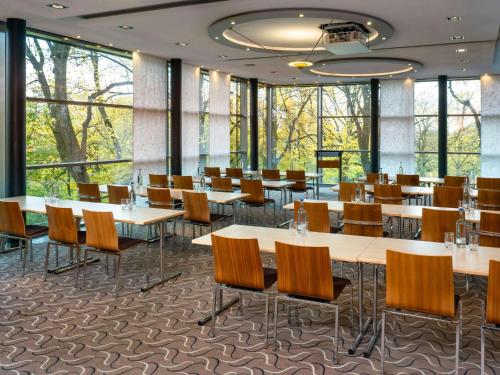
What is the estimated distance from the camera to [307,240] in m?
4.51

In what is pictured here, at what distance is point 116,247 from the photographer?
213 inches

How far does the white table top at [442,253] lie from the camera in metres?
3.52

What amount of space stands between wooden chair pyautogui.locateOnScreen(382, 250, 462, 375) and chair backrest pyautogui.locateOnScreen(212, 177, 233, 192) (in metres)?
6.40

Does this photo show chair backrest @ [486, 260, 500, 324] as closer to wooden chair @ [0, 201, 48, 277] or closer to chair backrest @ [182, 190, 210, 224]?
chair backrest @ [182, 190, 210, 224]

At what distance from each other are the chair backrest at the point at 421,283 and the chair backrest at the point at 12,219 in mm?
4730

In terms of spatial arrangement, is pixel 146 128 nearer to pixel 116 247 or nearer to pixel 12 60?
pixel 12 60

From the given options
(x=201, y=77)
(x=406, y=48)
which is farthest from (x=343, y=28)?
(x=201, y=77)

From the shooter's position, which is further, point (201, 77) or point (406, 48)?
point (201, 77)

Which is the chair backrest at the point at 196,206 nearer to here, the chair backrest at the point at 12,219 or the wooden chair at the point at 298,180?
the chair backrest at the point at 12,219

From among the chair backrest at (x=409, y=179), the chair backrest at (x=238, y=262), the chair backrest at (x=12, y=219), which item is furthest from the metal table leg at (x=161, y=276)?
the chair backrest at (x=409, y=179)

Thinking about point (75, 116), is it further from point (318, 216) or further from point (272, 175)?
point (318, 216)

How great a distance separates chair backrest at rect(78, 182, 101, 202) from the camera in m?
7.99

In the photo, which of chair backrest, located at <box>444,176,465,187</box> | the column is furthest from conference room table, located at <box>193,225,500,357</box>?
the column

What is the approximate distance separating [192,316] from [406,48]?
7846 millimetres
